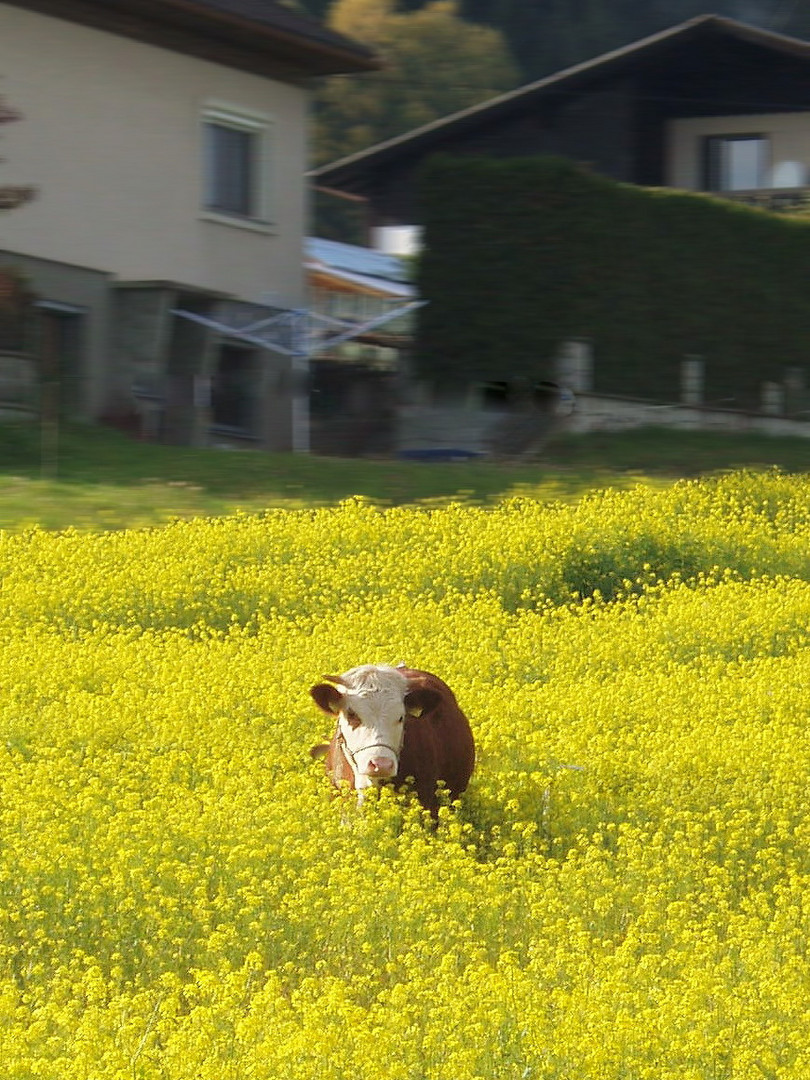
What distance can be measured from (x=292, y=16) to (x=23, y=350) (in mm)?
6260

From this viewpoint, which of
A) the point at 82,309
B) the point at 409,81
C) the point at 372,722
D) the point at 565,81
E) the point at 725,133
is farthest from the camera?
the point at 409,81

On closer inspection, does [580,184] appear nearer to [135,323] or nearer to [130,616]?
[135,323]

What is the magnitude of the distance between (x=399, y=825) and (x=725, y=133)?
23334 millimetres

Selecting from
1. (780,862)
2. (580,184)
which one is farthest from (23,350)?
(780,862)

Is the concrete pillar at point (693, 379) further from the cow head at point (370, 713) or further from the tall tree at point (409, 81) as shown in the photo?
the tall tree at point (409, 81)

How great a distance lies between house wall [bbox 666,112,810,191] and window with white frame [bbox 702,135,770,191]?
11 centimetres

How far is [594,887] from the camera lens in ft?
27.4

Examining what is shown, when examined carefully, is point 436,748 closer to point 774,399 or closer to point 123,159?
point 123,159

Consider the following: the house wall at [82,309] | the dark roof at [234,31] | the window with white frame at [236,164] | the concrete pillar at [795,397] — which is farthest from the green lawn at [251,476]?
the dark roof at [234,31]

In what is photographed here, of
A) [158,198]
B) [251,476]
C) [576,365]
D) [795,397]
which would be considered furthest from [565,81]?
[251,476]

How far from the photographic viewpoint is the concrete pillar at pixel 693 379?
25000 mm

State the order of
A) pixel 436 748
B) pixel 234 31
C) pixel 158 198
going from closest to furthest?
pixel 436 748, pixel 158 198, pixel 234 31

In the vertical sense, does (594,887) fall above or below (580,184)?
below

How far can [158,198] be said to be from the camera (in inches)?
942
